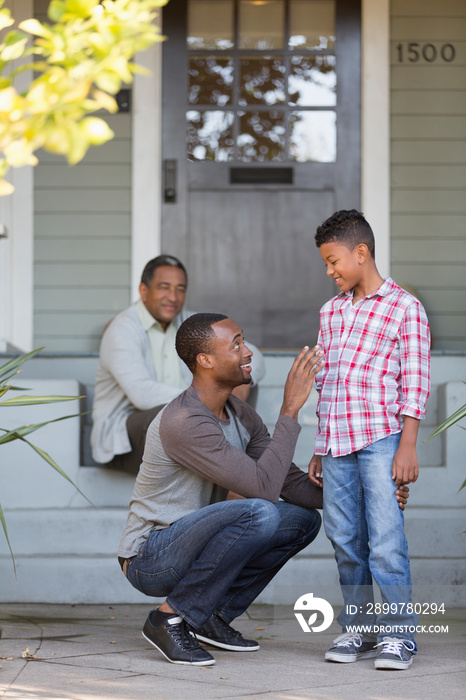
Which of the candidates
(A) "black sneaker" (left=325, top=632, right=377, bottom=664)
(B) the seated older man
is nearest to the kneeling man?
(A) "black sneaker" (left=325, top=632, right=377, bottom=664)

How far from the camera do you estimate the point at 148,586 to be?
261 cm

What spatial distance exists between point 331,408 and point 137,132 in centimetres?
294

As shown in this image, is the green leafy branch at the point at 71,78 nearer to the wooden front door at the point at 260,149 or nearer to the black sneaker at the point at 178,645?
the black sneaker at the point at 178,645

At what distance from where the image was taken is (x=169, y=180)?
5.13 metres

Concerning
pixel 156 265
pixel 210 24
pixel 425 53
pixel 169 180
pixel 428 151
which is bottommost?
pixel 156 265

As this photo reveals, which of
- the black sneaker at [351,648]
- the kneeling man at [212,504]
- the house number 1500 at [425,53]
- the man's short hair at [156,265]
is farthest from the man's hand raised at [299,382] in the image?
the house number 1500 at [425,53]

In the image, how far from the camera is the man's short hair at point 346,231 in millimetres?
2668

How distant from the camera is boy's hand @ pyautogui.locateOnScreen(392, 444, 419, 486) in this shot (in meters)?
2.48

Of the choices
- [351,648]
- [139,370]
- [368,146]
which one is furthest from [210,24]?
[351,648]

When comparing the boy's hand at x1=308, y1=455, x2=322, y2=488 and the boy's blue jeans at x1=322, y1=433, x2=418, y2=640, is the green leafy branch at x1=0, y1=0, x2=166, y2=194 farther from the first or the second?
the boy's hand at x1=308, y1=455, x2=322, y2=488

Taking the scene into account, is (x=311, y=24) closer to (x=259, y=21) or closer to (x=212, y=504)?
(x=259, y=21)

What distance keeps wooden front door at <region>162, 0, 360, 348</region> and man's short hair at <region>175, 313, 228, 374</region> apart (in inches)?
96.1

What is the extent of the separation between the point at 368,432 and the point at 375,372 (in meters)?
0.18

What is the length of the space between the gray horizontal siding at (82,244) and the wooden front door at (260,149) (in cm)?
27
